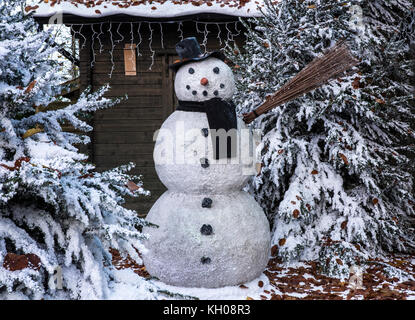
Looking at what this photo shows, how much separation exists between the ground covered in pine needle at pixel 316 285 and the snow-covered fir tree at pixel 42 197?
1.41 meters

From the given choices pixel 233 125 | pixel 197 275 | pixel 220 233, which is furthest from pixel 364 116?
pixel 197 275

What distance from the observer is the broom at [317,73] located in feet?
10.8

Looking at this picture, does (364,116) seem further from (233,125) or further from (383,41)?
(233,125)

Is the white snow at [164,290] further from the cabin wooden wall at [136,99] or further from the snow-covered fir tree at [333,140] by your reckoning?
the cabin wooden wall at [136,99]

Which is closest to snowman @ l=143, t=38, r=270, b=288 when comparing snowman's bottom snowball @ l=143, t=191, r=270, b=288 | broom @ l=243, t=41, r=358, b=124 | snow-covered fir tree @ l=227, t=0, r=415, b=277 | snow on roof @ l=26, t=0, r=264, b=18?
snowman's bottom snowball @ l=143, t=191, r=270, b=288

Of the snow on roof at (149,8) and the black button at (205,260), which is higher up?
the snow on roof at (149,8)

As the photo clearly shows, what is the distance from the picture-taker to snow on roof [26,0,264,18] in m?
6.19

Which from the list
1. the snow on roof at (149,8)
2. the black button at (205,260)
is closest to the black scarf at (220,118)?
the black button at (205,260)

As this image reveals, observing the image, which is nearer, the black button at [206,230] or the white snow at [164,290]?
the white snow at [164,290]

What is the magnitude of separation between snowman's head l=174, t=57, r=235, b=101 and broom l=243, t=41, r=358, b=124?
1.39 ft

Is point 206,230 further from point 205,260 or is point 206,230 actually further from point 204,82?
point 204,82

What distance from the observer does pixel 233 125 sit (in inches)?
132

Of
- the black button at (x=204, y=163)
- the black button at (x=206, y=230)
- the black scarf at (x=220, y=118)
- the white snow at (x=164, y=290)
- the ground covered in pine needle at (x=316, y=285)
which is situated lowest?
the ground covered in pine needle at (x=316, y=285)

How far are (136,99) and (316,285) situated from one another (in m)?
4.88
